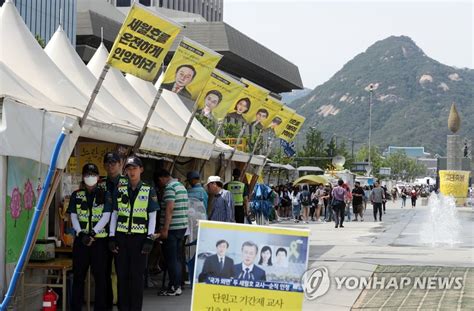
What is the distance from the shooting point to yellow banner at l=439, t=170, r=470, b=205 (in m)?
61.2

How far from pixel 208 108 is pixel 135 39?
17.0ft

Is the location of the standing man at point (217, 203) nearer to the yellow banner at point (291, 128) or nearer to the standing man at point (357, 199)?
the yellow banner at point (291, 128)

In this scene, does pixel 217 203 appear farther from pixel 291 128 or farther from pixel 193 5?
pixel 193 5

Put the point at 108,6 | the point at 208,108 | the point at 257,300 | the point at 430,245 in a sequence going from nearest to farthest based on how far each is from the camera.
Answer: the point at 257,300 < the point at 208,108 < the point at 430,245 < the point at 108,6

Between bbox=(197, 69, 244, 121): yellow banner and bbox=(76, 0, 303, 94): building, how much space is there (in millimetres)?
52603

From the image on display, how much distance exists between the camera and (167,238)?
441 inches

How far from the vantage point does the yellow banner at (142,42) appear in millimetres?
9852

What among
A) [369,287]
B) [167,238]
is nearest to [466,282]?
[369,287]

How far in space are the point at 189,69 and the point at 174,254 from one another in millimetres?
3143

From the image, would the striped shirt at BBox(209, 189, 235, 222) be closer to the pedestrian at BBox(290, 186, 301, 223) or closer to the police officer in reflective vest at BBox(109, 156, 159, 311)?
the police officer in reflective vest at BBox(109, 156, 159, 311)

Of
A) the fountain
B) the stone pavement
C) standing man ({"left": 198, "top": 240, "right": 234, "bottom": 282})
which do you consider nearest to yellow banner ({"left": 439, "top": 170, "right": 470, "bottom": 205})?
the fountain

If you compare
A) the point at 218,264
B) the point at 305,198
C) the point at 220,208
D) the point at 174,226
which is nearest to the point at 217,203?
the point at 220,208

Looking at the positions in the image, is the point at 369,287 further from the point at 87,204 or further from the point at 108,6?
the point at 108,6

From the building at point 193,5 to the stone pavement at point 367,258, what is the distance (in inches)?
2874
